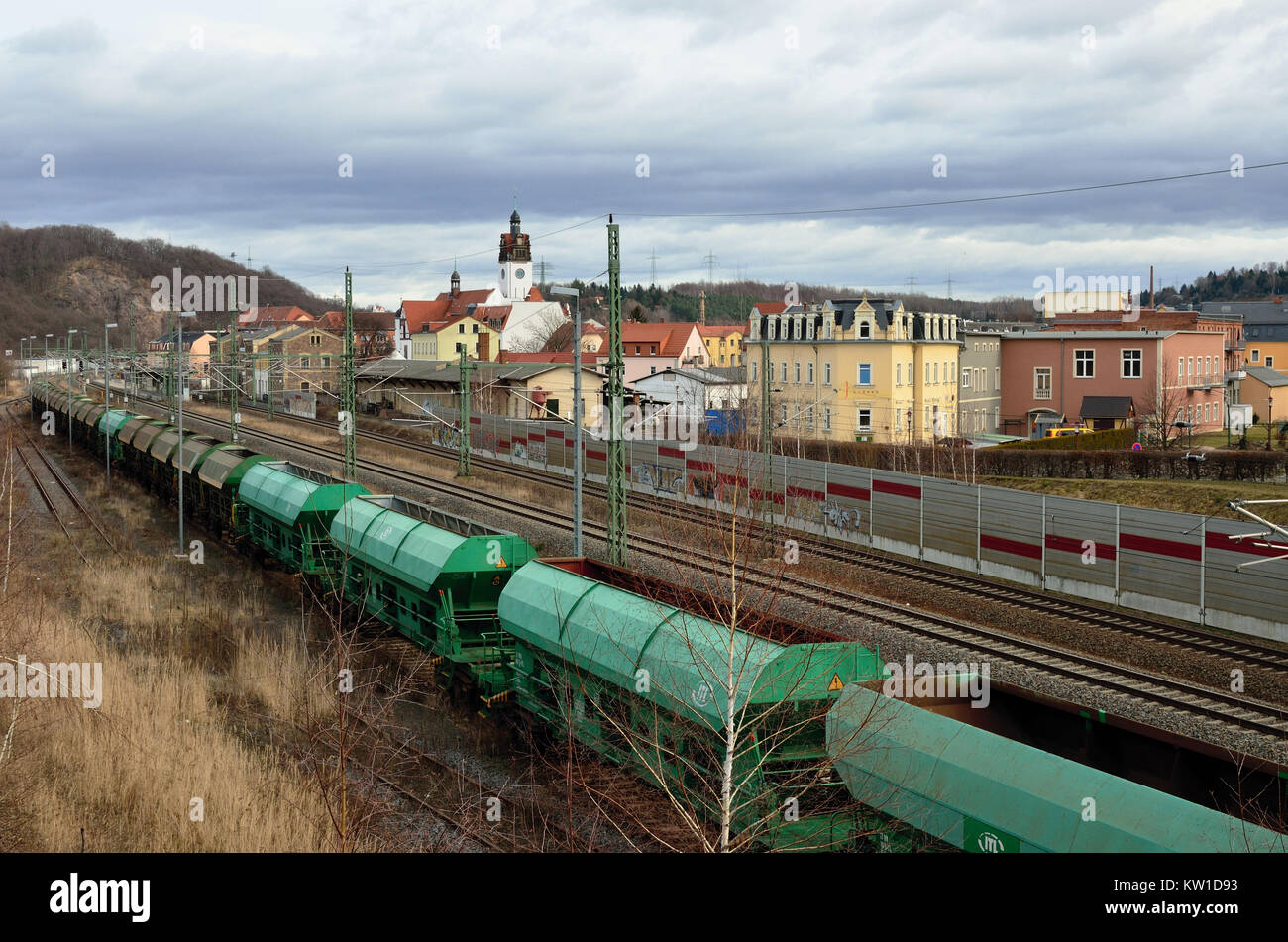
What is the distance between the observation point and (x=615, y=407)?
73.3 feet

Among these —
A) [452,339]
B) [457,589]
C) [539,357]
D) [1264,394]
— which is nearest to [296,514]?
[457,589]

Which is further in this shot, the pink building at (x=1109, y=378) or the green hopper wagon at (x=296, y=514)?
the pink building at (x=1109, y=378)

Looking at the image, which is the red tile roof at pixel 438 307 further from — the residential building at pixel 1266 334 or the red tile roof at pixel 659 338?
the residential building at pixel 1266 334

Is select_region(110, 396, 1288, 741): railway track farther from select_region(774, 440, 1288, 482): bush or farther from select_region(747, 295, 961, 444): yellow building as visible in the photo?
select_region(747, 295, 961, 444): yellow building

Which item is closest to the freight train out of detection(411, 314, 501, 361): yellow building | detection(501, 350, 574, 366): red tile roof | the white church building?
detection(501, 350, 574, 366): red tile roof

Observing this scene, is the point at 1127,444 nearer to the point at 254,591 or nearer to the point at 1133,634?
the point at 1133,634

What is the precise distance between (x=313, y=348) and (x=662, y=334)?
33.4 meters

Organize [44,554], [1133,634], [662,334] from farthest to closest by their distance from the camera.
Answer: [662,334] < [44,554] < [1133,634]

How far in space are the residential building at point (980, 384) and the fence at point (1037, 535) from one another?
91.0 feet

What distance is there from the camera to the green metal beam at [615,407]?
2239cm

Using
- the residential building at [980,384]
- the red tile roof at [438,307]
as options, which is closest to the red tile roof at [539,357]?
the red tile roof at [438,307]
